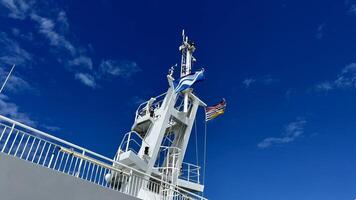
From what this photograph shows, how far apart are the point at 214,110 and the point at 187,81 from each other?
2674 millimetres

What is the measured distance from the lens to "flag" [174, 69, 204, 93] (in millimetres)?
14664

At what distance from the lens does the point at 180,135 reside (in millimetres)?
15273

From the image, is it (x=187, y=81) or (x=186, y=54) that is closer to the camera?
(x=187, y=81)

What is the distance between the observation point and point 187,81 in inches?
583

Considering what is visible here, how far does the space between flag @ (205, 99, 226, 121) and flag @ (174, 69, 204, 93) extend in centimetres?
213

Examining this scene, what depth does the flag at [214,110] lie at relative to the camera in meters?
16.2

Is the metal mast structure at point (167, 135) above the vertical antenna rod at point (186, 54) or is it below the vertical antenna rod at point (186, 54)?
below

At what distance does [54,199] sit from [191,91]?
9.67m

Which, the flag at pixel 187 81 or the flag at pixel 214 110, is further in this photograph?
the flag at pixel 214 110

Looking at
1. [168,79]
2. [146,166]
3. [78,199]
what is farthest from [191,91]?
[78,199]

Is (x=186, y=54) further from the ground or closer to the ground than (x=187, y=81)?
further from the ground

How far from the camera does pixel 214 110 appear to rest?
16438mm

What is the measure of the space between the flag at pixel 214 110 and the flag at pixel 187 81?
2126mm

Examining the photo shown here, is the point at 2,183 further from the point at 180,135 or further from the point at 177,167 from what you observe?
the point at 180,135
